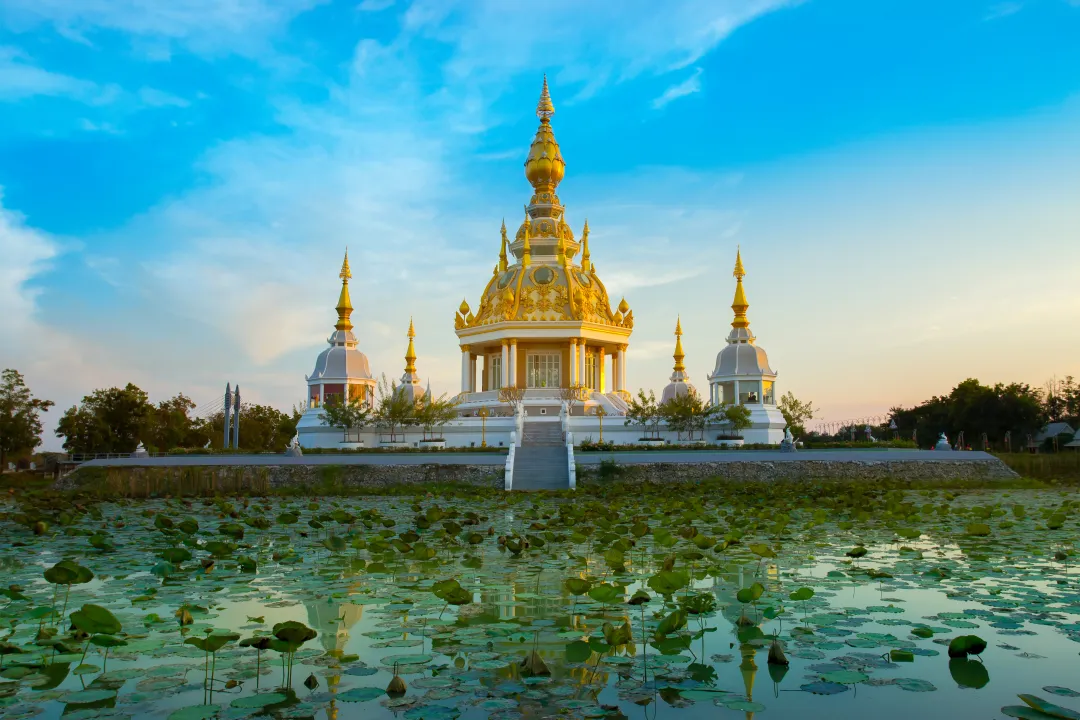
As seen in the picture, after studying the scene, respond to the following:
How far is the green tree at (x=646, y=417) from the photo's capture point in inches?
1486

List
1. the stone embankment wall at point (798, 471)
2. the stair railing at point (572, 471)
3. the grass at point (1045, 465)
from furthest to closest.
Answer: the grass at point (1045, 465) < the stone embankment wall at point (798, 471) < the stair railing at point (572, 471)

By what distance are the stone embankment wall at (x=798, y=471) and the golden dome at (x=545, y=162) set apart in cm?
3268

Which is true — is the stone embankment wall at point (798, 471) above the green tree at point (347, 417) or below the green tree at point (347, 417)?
below

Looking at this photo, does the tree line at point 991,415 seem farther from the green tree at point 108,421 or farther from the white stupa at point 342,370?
the green tree at point 108,421

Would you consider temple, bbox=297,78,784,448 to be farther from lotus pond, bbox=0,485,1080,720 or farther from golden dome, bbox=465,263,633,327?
lotus pond, bbox=0,485,1080,720

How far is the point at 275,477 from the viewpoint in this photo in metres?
25.8

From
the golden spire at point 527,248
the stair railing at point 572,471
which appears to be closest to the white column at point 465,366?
the golden spire at point 527,248

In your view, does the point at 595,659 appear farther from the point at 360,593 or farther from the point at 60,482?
the point at 60,482

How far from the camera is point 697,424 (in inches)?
1521

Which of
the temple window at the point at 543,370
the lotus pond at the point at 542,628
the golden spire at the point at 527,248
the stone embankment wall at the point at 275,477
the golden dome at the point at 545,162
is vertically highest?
the golden dome at the point at 545,162

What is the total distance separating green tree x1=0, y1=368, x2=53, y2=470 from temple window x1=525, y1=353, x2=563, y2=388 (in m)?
29.7

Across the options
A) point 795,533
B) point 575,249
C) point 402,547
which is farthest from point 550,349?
point 402,547

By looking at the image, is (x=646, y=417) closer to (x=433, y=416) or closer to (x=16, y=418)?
(x=433, y=416)

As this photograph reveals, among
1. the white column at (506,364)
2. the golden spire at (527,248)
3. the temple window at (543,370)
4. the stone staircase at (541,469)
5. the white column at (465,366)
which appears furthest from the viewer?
the white column at (465,366)
